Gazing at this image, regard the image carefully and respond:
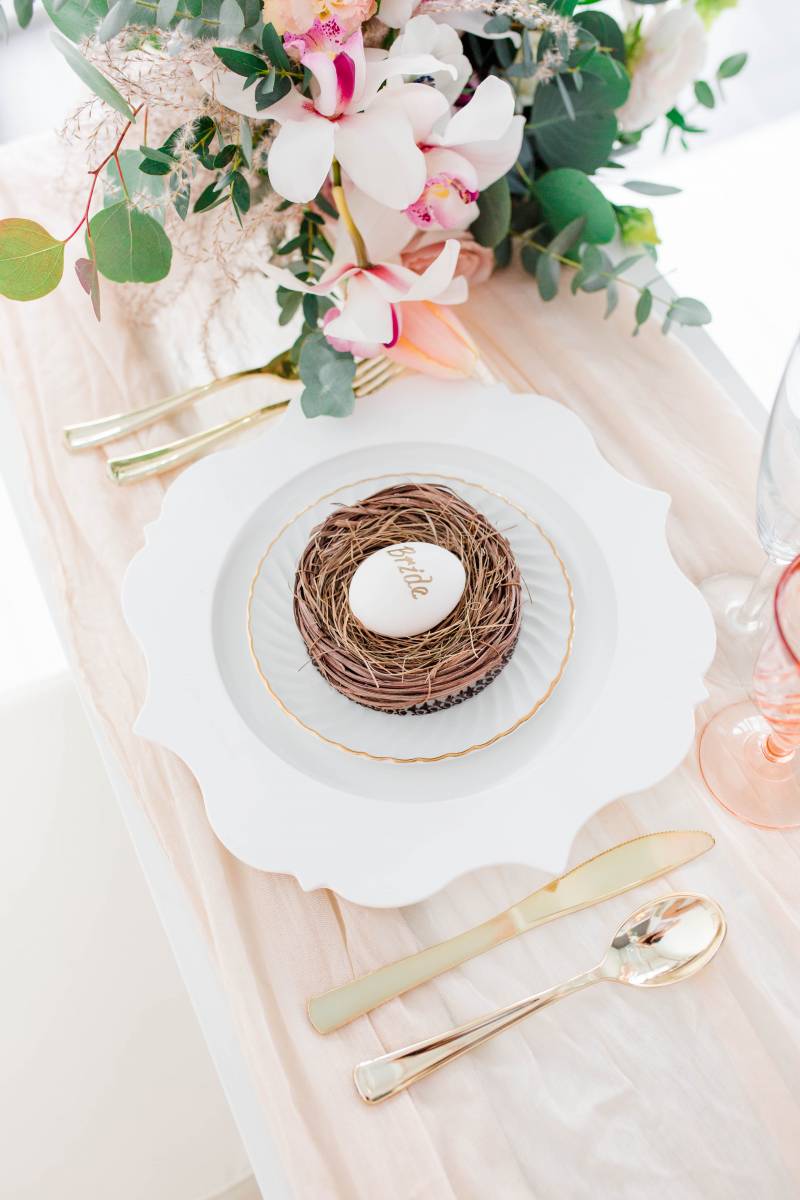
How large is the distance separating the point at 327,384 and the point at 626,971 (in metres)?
0.51

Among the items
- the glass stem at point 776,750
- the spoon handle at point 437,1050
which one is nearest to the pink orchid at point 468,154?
the glass stem at point 776,750

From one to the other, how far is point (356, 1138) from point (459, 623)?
0.34 meters

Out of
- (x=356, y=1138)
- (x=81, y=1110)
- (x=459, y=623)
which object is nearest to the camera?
(x=356, y=1138)

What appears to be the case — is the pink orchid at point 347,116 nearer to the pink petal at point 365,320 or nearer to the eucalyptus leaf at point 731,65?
the pink petal at point 365,320

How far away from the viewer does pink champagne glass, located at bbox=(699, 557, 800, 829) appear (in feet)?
1.89

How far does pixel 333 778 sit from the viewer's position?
614mm

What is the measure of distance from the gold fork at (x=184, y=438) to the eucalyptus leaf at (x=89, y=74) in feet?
0.94

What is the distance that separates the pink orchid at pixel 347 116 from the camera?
2.02ft

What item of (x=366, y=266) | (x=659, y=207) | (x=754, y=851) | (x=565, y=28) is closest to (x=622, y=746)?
(x=754, y=851)

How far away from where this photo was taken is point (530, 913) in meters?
0.61

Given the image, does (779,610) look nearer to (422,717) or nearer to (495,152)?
(422,717)

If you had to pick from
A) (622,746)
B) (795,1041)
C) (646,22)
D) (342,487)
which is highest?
(646,22)

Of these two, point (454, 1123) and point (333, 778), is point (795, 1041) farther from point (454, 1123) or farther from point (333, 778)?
point (333, 778)

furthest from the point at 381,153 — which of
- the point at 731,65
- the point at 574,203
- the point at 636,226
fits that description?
the point at 731,65
